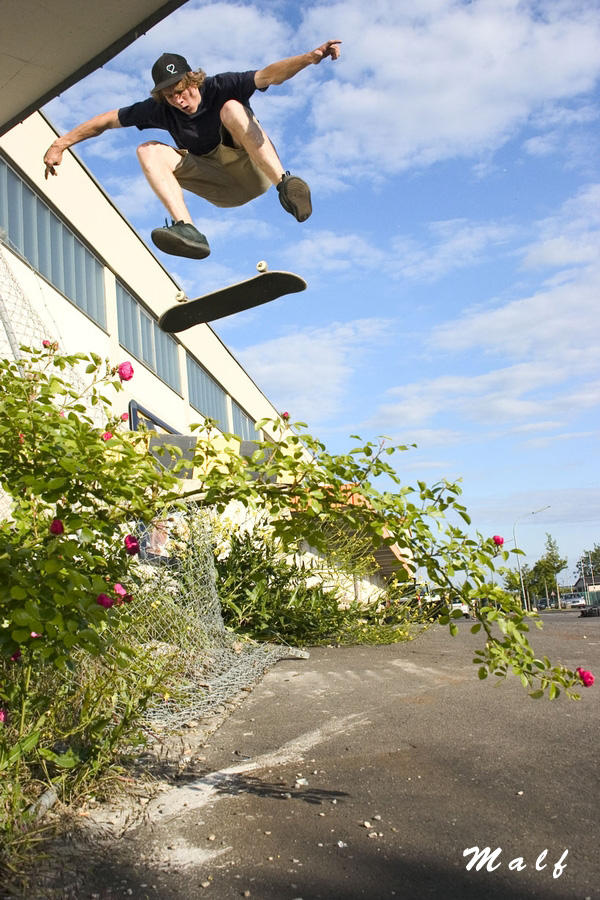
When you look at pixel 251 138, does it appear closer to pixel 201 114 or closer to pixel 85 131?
pixel 201 114

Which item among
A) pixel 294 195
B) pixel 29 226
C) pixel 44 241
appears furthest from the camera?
pixel 44 241

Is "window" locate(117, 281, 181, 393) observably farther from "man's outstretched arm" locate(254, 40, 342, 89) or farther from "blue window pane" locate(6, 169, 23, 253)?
"man's outstretched arm" locate(254, 40, 342, 89)

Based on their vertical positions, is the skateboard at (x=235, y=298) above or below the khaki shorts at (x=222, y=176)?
below

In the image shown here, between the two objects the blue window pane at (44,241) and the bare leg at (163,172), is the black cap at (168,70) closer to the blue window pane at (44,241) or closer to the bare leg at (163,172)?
the bare leg at (163,172)

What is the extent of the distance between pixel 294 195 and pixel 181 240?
55cm

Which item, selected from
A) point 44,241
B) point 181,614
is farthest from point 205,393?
point 181,614

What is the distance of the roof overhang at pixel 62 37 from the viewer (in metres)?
3.77

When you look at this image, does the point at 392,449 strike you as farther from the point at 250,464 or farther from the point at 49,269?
the point at 49,269

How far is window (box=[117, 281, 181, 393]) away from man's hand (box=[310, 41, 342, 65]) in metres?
15.1

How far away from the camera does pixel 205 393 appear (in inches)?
1034

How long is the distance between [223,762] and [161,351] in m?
16.5

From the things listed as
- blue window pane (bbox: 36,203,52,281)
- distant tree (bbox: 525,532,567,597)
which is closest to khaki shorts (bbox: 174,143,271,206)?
blue window pane (bbox: 36,203,52,281)

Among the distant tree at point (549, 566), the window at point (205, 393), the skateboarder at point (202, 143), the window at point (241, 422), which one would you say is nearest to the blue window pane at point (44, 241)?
the window at point (205, 393)

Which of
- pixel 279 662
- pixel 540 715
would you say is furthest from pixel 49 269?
pixel 540 715
